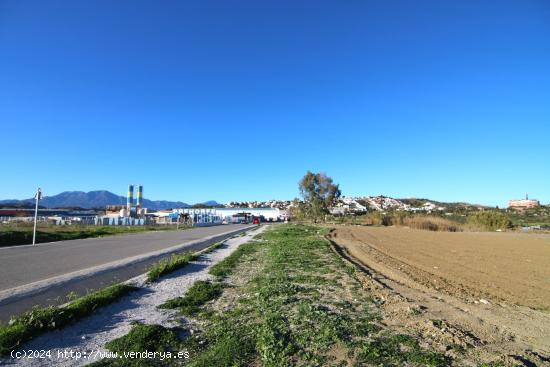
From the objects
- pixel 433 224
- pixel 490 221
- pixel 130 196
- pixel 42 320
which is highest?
pixel 130 196

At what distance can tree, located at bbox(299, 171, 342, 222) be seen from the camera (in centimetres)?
6719

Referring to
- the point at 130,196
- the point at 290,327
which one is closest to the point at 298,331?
the point at 290,327

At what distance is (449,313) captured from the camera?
6586 mm

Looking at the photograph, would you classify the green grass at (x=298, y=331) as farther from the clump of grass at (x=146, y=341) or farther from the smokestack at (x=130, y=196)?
the smokestack at (x=130, y=196)

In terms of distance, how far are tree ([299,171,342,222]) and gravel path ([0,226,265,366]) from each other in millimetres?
58826

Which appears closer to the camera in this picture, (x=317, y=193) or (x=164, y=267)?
(x=164, y=267)

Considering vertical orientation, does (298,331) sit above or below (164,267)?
below

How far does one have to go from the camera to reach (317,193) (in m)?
67.7

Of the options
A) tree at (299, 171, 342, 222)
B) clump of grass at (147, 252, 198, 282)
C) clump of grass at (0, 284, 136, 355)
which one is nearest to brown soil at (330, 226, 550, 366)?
clump of grass at (0, 284, 136, 355)

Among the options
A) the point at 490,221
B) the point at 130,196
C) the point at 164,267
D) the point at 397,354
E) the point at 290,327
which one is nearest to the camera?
the point at 397,354

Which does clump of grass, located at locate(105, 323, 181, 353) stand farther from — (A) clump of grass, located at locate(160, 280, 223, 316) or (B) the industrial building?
(B) the industrial building

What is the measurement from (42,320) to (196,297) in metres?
2.93

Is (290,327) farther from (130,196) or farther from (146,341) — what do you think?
(130,196)

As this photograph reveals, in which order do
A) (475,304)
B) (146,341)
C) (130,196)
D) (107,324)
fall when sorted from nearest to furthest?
1. (146,341)
2. (107,324)
3. (475,304)
4. (130,196)
